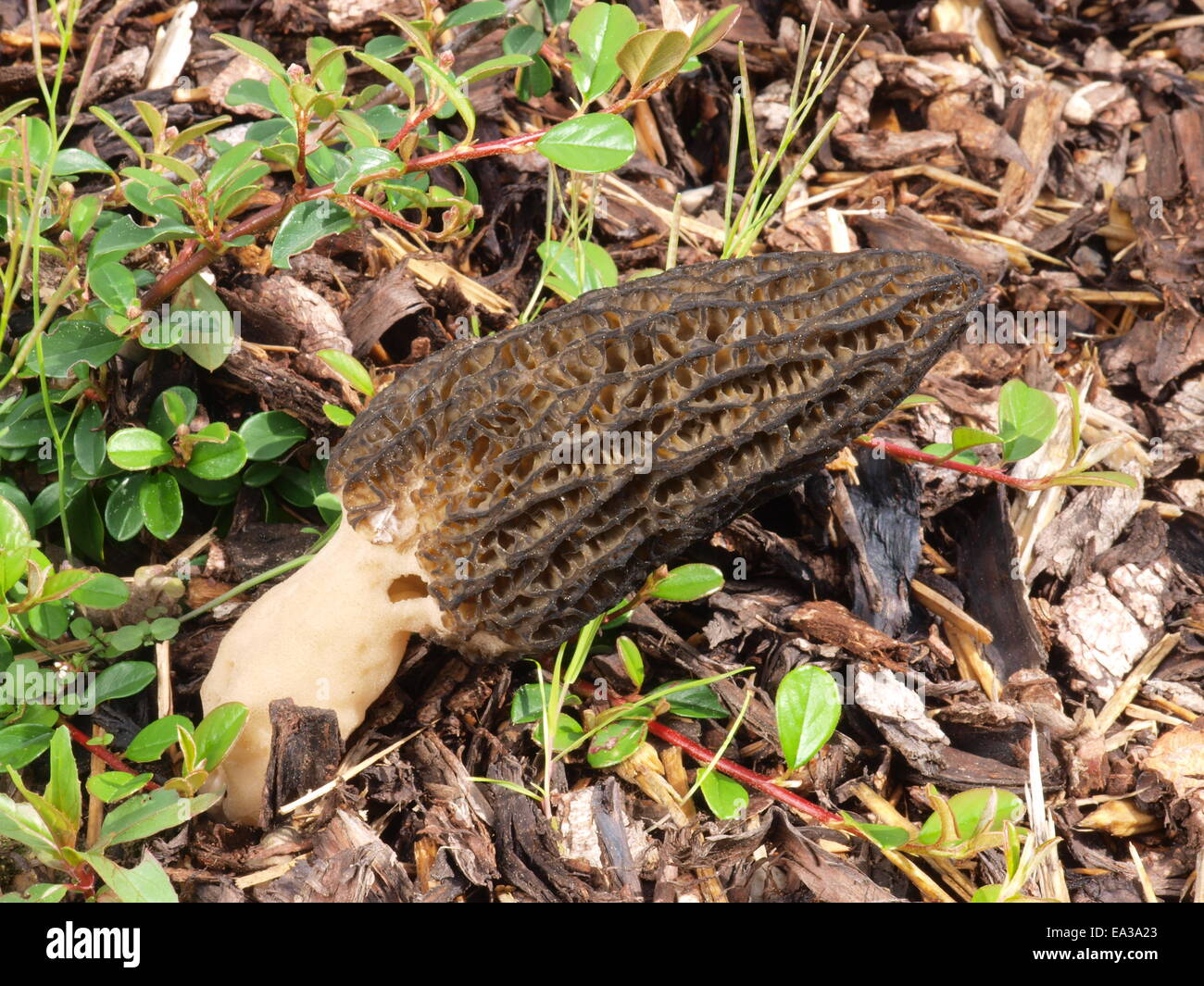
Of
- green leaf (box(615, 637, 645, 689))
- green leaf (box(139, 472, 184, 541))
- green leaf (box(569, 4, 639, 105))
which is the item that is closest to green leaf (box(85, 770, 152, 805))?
green leaf (box(139, 472, 184, 541))

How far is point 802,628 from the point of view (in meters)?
2.73

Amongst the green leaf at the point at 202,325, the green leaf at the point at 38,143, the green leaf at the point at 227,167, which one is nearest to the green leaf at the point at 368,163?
the green leaf at the point at 227,167

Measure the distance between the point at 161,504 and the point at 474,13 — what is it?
1446mm

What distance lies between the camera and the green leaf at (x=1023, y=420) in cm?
263

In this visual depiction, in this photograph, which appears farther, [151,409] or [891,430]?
[891,430]

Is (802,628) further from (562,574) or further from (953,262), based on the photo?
(953,262)

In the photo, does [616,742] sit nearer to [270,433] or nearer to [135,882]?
[135,882]

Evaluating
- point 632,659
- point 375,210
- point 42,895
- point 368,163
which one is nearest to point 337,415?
point 375,210

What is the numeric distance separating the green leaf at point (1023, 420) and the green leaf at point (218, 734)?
194 centimetres

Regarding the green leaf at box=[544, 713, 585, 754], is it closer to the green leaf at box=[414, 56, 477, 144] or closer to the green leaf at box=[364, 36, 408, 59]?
the green leaf at box=[414, 56, 477, 144]

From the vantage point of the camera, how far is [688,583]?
255cm
